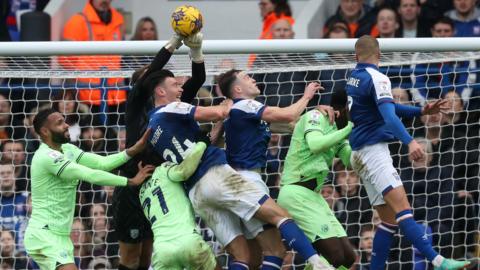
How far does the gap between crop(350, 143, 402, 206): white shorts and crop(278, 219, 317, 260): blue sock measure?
2.51 feet

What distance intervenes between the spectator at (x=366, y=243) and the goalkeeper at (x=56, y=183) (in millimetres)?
2798

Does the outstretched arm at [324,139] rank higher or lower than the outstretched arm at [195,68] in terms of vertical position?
lower

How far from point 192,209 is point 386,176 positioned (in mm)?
1531

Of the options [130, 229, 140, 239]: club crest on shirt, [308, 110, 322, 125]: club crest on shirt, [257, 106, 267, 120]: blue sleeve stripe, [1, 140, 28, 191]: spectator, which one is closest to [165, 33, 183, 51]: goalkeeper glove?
[257, 106, 267, 120]: blue sleeve stripe

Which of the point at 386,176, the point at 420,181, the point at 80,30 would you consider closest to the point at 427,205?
the point at 420,181

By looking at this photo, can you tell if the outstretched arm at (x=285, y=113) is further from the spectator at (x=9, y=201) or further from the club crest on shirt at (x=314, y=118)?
the spectator at (x=9, y=201)

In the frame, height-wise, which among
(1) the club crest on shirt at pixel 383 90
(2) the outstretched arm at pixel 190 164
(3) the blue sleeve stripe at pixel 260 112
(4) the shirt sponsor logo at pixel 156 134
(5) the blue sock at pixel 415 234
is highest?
(1) the club crest on shirt at pixel 383 90

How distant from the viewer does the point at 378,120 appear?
1309 centimetres

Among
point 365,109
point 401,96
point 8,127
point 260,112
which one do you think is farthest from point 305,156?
point 8,127

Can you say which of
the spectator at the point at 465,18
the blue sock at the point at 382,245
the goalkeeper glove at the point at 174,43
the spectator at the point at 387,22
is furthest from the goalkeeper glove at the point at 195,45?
the spectator at the point at 465,18

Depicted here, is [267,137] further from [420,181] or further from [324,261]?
[420,181]

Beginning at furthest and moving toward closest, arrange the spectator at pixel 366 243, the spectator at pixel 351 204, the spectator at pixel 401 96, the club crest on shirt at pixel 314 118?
the spectator at pixel 351 204 → the spectator at pixel 366 243 → the spectator at pixel 401 96 → the club crest on shirt at pixel 314 118

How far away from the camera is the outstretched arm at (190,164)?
12742mm

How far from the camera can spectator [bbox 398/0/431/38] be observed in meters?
16.9
